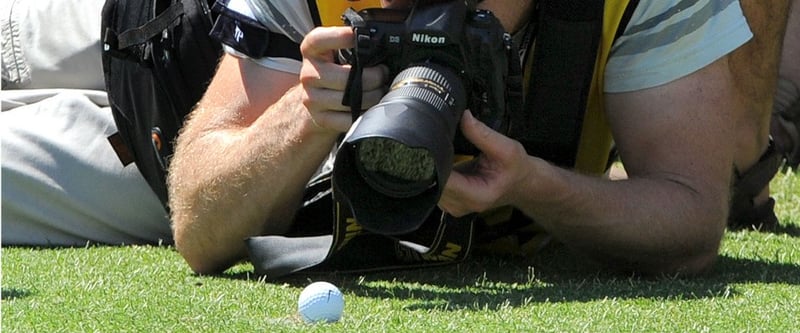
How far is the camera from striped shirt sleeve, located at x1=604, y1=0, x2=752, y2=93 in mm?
2270

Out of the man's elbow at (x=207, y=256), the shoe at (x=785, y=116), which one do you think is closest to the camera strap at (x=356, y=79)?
the man's elbow at (x=207, y=256)

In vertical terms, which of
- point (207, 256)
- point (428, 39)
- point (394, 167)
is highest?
point (428, 39)

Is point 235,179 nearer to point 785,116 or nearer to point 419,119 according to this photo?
point 419,119

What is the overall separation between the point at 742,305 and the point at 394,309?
46 centimetres

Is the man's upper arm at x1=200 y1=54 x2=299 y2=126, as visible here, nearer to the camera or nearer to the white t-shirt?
the white t-shirt

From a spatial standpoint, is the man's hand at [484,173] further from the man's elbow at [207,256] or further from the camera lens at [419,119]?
the man's elbow at [207,256]

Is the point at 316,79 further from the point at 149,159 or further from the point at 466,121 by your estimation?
the point at 149,159

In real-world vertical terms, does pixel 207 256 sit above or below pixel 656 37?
below

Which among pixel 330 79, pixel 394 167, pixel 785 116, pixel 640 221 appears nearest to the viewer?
pixel 394 167

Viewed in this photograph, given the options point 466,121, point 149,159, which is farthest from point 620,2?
point 149,159

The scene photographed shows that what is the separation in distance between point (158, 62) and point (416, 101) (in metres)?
1.04

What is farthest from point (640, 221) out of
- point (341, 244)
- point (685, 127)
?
point (341, 244)

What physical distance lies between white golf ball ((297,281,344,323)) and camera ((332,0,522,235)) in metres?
0.11

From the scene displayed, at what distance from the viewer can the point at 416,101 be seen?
174 centimetres
